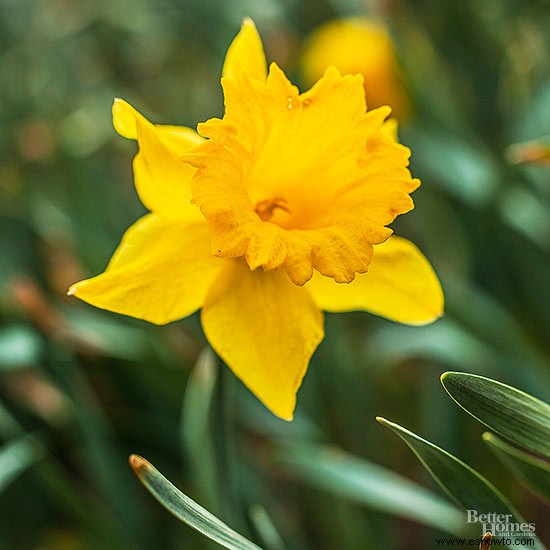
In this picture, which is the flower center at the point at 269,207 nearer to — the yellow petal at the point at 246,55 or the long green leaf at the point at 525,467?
the yellow petal at the point at 246,55

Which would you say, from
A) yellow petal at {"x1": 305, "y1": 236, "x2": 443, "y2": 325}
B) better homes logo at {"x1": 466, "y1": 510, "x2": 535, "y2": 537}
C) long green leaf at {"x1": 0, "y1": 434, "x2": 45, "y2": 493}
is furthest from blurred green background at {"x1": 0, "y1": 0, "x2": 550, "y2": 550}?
better homes logo at {"x1": 466, "y1": 510, "x2": 535, "y2": 537}

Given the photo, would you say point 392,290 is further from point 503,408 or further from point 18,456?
point 18,456

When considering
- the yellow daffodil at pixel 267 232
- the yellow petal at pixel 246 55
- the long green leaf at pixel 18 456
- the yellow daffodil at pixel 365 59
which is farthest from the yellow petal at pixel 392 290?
the yellow daffodil at pixel 365 59

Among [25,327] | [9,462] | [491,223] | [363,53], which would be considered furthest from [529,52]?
[9,462]

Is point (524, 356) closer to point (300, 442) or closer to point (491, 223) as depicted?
point (491, 223)

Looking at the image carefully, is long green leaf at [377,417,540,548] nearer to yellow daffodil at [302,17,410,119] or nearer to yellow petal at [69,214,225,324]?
yellow petal at [69,214,225,324]

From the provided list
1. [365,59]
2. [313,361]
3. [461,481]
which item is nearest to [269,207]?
[461,481]
